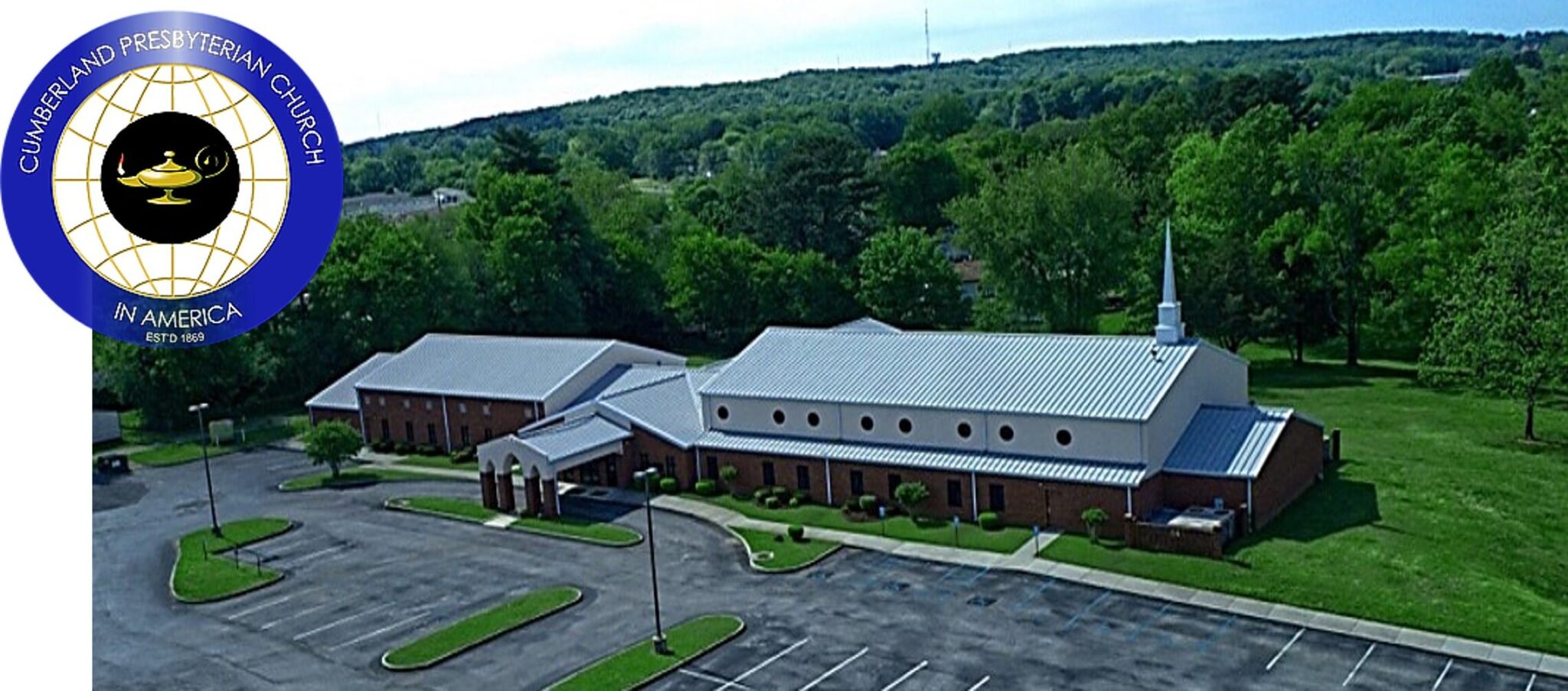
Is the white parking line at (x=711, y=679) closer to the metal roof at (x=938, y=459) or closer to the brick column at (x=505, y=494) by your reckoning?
the metal roof at (x=938, y=459)

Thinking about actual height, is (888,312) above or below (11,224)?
below

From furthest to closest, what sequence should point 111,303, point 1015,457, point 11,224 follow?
point 1015,457 < point 111,303 < point 11,224

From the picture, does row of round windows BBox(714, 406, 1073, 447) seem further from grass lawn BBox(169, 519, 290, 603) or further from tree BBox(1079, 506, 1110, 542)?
grass lawn BBox(169, 519, 290, 603)

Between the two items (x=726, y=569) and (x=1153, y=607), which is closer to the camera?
(x=1153, y=607)

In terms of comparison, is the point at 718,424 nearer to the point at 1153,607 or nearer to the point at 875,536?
the point at 875,536

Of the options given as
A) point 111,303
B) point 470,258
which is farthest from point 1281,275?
point 111,303

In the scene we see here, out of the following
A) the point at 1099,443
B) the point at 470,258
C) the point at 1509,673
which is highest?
the point at 470,258

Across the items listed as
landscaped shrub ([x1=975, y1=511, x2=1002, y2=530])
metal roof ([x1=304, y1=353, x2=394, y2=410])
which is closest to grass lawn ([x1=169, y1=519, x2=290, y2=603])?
metal roof ([x1=304, y1=353, x2=394, y2=410])
